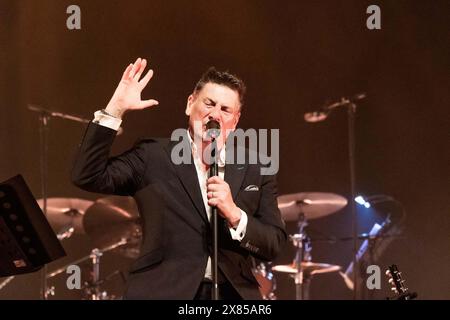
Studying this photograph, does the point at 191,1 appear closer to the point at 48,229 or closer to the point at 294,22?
the point at 294,22

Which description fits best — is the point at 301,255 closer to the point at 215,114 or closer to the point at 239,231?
the point at 215,114

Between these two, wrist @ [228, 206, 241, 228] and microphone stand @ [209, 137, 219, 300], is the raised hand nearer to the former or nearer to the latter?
microphone stand @ [209, 137, 219, 300]

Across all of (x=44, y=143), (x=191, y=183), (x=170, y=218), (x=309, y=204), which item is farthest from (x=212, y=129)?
(x=44, y=143)

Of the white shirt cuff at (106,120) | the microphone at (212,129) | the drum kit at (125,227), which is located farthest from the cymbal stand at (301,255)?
the white shirt cuff at (106,120)

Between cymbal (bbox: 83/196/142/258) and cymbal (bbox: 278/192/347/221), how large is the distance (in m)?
0.98

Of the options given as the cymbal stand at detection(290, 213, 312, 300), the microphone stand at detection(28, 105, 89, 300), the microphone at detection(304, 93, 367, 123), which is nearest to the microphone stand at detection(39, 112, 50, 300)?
the microphone stand at detection(28, 105, 89, 300)

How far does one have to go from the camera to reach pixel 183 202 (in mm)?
2371

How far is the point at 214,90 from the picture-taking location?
2615 mm

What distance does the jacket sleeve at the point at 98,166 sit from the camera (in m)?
2.29

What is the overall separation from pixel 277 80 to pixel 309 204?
0.93 metres

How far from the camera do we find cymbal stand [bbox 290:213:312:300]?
16.9ft

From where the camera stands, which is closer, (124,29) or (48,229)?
(48,229)
